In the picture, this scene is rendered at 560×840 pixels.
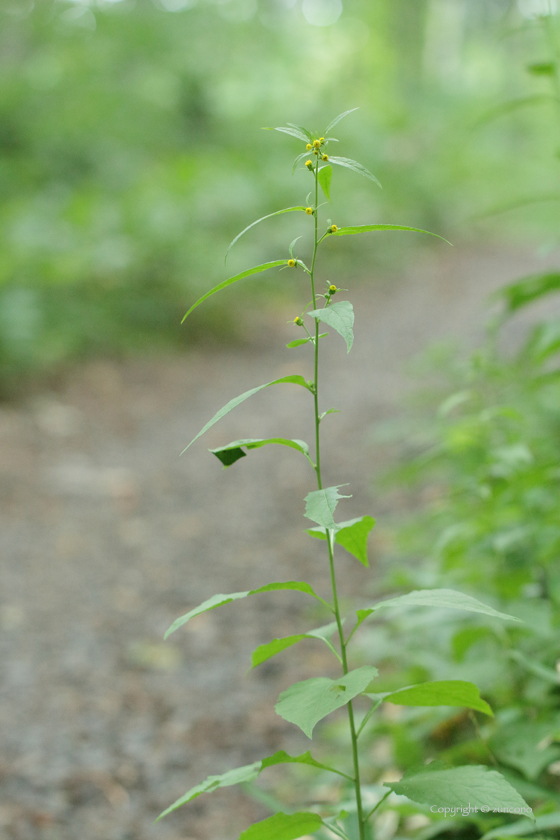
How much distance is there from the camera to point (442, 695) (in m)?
0.79

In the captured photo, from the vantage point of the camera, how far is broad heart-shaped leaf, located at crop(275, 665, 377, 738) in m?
0.70

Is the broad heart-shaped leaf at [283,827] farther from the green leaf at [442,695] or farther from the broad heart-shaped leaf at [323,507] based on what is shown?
the broad heart-shaped leaf at [323,507]

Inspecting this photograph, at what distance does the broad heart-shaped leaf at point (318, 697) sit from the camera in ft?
2.29

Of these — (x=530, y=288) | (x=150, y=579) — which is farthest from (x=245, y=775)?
(x=150, y=579)

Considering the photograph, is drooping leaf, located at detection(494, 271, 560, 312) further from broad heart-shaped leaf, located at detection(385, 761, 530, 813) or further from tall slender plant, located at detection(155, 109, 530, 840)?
broad heart-shaped leaf, located at detection(385, 761, 530, 813)

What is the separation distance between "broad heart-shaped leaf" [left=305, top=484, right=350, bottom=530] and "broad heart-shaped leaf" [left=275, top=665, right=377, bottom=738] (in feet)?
→ 0.54

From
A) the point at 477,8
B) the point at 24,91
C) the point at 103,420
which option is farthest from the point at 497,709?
the point at 477,8

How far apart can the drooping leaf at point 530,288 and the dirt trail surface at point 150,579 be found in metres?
1.40

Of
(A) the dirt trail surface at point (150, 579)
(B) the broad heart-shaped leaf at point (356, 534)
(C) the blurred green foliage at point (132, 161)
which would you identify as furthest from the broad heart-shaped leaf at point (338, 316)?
(C) the blurred green foliage at point (132, 161)

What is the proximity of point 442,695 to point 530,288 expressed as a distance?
106 cm

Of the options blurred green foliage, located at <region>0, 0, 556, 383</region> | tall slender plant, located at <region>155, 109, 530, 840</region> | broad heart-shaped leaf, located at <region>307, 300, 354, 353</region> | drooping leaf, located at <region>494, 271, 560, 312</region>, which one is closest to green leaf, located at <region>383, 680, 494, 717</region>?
tall slender plant, located at <region>155, 109, 530, 840</region>

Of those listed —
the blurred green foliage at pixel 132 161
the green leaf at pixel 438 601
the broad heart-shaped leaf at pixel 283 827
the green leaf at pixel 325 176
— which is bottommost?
the broad heart-shaped leaf at pixel 283 827

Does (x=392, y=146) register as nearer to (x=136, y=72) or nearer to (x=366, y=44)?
(x=366, y=44)

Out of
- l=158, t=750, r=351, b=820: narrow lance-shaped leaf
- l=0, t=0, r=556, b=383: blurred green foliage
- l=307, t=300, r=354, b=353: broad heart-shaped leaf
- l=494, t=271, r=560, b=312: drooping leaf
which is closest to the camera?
l=307, t=300, r=354, b=353: broad heart-shaped leaf
